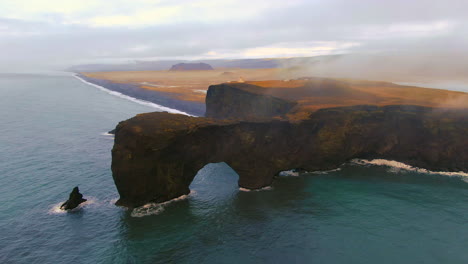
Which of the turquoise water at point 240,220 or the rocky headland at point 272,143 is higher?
the rocky headland at point 272,143

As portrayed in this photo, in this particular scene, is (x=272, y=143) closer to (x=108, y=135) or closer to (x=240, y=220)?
(x=240, y=220)

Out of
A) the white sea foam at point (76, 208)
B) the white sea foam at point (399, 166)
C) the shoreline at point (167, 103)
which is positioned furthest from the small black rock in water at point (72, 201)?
the shoreline at point (167, 103)

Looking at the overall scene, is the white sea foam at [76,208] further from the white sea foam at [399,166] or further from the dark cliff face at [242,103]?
the white sea foam at [399,166]

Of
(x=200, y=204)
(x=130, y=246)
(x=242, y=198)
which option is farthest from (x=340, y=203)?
(x=130, y=246)

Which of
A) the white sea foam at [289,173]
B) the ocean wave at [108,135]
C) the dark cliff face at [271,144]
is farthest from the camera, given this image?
the ocean wave at [108,135]

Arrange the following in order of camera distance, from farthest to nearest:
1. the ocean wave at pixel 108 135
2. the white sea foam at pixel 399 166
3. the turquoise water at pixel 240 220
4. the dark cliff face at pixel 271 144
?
the ocean wave at pixel 108 135 → the white sea foam at pixel 399 166 → the dark cliff face at pixel 271 144 → the turquoise water at pixel 240 220

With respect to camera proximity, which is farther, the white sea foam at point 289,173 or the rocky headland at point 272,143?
the white sea foam at point 289,173

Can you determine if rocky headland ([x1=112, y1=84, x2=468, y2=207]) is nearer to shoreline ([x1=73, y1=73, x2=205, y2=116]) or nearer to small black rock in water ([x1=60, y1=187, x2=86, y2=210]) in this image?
small black rock in water ([x1=60, y1=187, x2=86, y2=210])
